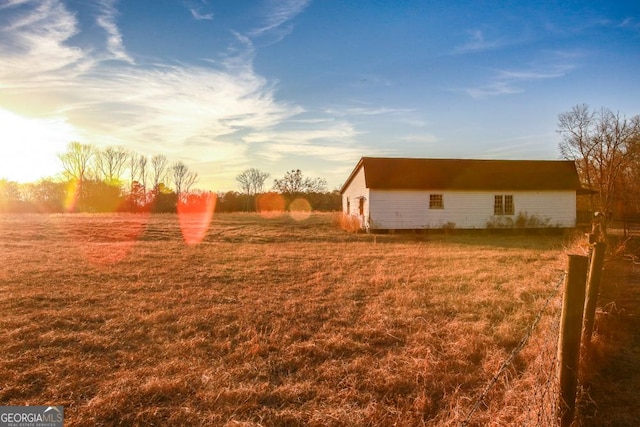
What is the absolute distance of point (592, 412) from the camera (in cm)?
389

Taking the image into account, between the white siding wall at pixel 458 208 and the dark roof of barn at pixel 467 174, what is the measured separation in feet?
1.58

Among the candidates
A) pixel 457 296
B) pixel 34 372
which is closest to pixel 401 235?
pixel 457 296

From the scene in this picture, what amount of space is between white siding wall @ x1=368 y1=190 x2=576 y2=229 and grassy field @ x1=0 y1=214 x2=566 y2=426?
12.5 m

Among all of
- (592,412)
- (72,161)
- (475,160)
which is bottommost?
(592,412)

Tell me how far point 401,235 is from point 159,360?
62.7ft

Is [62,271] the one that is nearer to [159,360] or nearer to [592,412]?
[159,360]

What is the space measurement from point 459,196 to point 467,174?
7.32 ft

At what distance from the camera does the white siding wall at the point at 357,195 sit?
2444 centimetres

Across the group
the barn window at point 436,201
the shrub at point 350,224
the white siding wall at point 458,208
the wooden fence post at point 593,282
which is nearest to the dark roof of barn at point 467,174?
the white siding wall at point 458,208

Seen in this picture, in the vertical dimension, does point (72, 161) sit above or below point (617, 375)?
above

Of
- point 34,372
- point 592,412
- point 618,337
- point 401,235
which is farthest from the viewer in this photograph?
point 401,235

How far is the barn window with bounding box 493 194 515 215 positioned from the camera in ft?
81.8

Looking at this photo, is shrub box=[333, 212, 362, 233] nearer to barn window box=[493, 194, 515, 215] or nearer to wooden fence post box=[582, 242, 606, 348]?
barn window box=[493, 194, 515, 215]

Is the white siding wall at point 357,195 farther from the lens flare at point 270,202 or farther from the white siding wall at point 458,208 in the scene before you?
the lens flare at point 270,202
